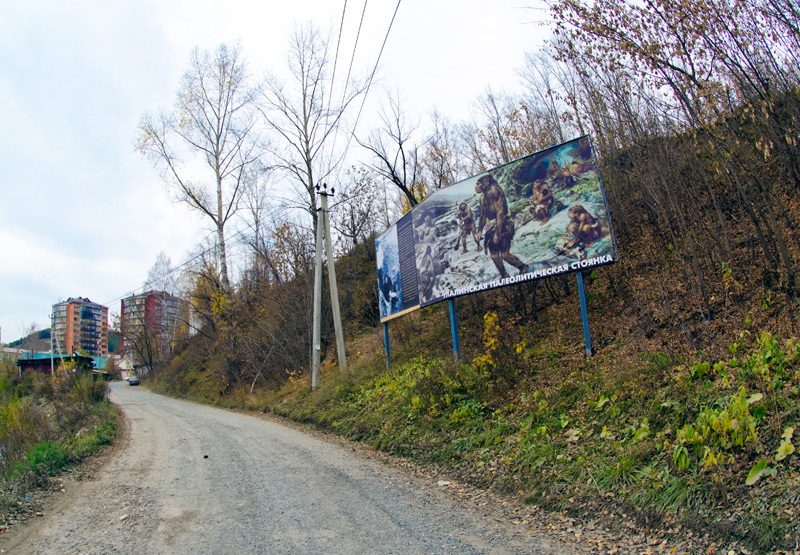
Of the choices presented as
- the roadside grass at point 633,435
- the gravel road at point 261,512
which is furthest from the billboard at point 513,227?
the gravel road at point 261,512

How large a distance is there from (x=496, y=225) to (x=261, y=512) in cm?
734

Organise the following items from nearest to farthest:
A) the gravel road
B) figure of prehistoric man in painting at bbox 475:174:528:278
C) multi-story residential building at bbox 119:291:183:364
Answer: the gravel road
figure of prehistoric man in painting at bbox 475:174:528:278
multi-story residential building at bbox 119:291:183:364

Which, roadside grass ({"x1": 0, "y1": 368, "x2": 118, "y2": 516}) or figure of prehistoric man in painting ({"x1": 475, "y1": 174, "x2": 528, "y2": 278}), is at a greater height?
figure of prehistoric man in painting ({"x1": 475, "y1": 174, "x2": 528, "y2": 278})

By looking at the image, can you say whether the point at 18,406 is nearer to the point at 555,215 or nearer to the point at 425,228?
the point at 425,228

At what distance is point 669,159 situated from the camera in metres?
9.23

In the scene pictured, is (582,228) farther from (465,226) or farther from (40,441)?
(40,441)

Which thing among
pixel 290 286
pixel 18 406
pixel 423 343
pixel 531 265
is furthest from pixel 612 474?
pixel 290 286

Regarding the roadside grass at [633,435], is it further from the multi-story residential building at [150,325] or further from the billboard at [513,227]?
the multi-story residential building at [150,325]

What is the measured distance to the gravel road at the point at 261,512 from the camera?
15.7 ft

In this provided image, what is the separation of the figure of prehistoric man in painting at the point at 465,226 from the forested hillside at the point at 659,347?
2.34 meters

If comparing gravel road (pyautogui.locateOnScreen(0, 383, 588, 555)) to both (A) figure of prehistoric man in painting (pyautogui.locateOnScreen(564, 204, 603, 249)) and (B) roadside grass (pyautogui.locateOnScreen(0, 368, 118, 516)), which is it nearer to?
(B) roadside grass (pyautogui.locateOnScreen(0, 368, 118, 516))

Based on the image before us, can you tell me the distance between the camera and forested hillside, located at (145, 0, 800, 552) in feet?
15.2

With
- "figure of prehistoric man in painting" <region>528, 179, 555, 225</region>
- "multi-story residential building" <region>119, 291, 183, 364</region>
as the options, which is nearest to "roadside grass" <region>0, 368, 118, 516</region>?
"figure of prehistoric man in painting" <region>528, 179, 555, 225</region>

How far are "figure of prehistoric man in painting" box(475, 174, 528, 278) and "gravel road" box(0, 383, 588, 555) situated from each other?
487 centimetres
